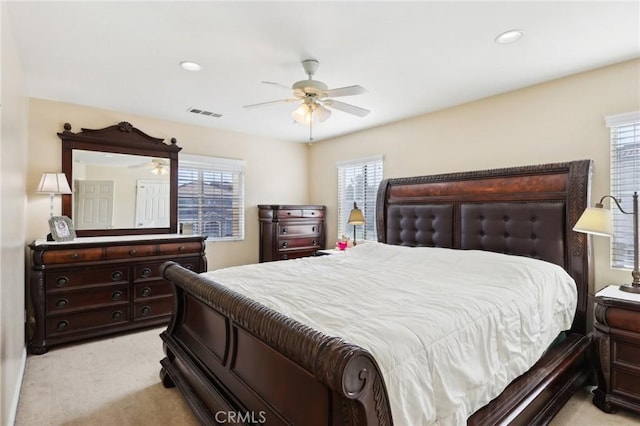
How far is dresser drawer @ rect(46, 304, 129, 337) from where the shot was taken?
3.23 m

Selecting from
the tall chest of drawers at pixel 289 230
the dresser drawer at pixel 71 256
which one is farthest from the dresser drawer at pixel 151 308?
the tall chest of drawers at pixel 289 230

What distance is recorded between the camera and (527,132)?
3.18 m

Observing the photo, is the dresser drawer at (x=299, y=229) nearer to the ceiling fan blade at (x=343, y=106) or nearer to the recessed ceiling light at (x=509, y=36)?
the ceiling fan blade at (x=343, y=106)

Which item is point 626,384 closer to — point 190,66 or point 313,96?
point 313,96

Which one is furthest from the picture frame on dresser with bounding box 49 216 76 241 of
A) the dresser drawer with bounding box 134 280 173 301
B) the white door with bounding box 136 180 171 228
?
the dresser drawer with bounding box 134 280 173 301

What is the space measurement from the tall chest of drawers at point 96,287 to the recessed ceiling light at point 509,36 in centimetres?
381

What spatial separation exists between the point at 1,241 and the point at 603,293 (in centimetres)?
388

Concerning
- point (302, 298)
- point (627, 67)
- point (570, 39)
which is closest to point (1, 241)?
point (302, 298)

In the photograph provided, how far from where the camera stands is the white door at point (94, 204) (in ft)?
12.7

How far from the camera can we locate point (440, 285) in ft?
7.29

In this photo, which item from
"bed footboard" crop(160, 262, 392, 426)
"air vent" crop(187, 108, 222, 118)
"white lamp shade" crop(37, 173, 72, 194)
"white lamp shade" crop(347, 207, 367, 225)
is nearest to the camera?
"bed footboard" crop(160, 262, 392, 426)

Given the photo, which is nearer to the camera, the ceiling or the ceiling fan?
the ceiling

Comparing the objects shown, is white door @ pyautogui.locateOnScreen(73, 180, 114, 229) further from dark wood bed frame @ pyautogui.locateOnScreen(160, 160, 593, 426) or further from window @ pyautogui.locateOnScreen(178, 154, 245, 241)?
dark wood bed frame @ pyautogui.locateOnScreen(160, 160, 593, 426)

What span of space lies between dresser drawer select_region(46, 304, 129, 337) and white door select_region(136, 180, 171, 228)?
3.84ft
